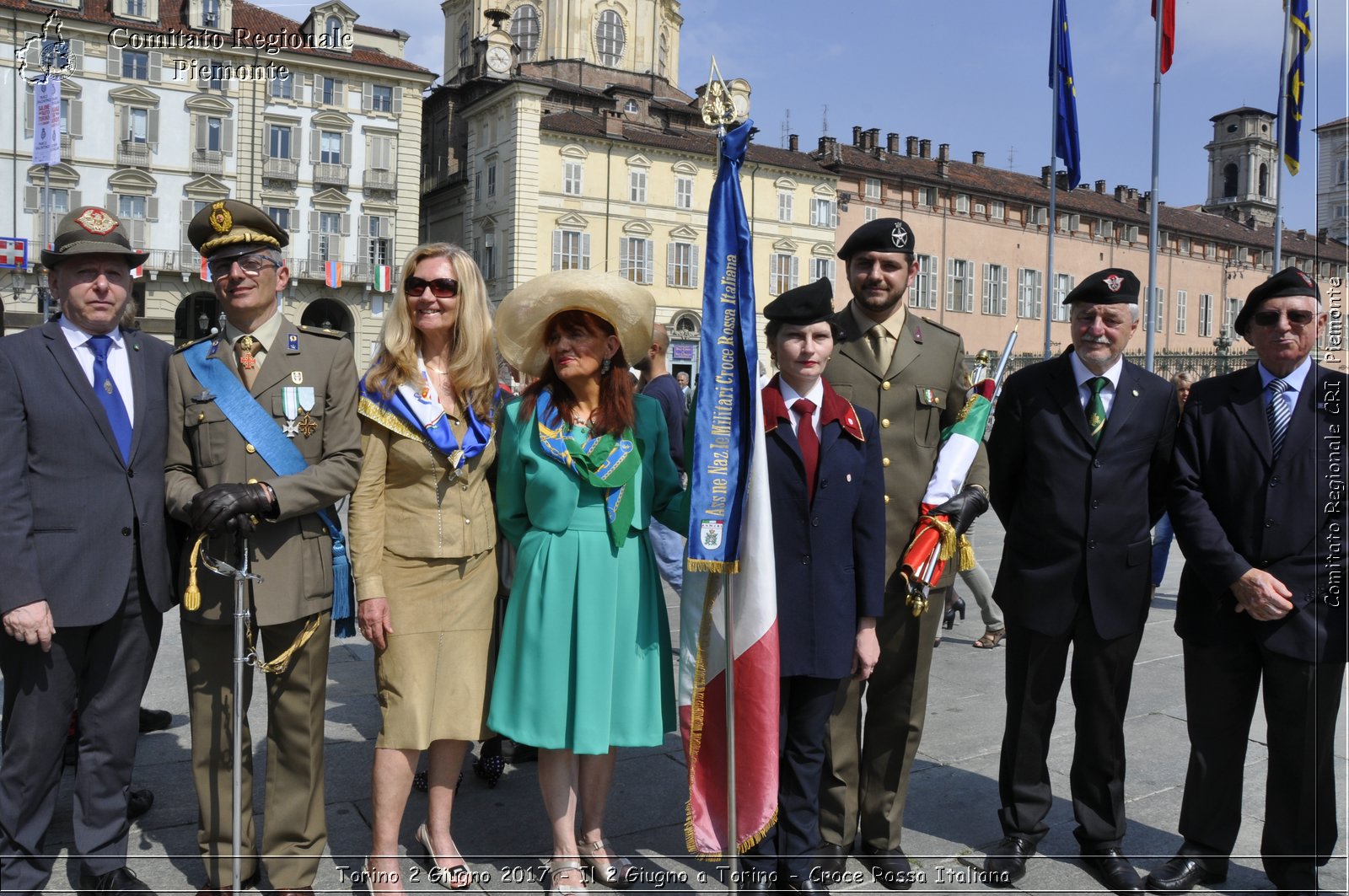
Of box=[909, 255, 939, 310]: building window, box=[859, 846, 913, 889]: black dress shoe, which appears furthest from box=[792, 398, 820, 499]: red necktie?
box=[909, 255, 939, 310]: building window

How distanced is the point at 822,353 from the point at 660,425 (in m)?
0.63

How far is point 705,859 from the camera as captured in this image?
3.88 m

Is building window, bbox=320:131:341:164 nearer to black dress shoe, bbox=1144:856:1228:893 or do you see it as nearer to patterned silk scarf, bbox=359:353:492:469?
patterned silk scarf, bbox=359:353:492:469

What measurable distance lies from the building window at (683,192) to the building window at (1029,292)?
58.4 ft

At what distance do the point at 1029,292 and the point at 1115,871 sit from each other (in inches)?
2081

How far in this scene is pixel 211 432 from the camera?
3438mm

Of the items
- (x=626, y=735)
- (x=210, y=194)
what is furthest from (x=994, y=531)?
(x=210, y=194)

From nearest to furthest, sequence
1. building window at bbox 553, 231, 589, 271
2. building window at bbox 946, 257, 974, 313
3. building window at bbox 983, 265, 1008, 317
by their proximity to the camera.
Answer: building window at bbox 553, 231, 589, 271 → building window at bbox 946, 257, 974, 313 → building window at bbox 983, 265, 1008, 317

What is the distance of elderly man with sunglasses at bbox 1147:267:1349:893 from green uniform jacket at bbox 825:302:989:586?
79 cm

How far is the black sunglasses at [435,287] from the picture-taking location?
367 centimetres

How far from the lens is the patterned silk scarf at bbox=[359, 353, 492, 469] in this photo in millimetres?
3613

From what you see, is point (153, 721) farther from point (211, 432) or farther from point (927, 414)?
point (927, 414)

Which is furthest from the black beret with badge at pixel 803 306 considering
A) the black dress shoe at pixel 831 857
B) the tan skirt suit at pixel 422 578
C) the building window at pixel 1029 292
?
the building window at pixel 1029 292

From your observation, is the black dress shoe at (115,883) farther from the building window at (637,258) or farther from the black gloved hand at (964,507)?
the building window at (637,258)
